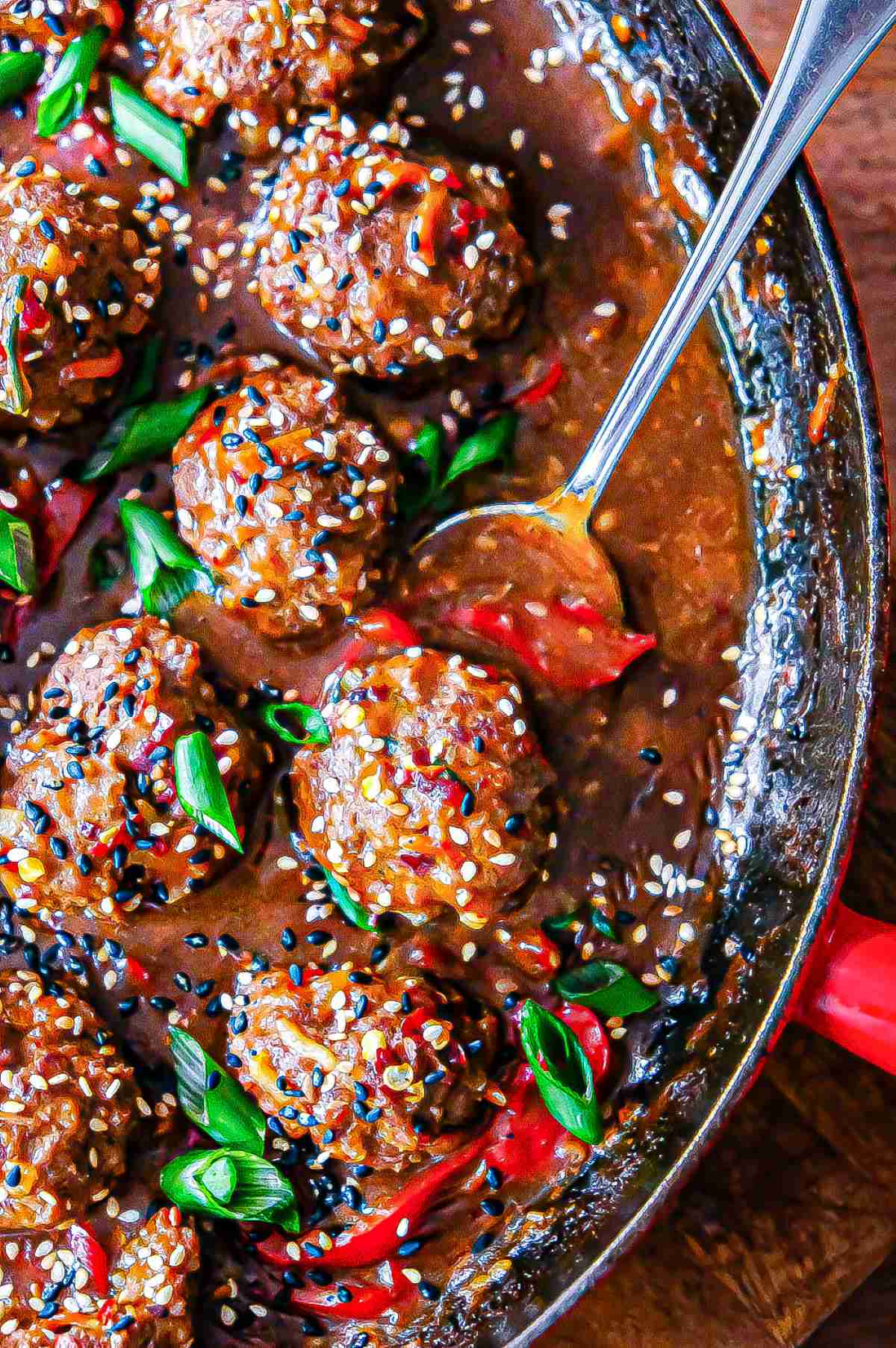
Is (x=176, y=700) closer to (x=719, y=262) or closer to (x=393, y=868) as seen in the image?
(x=393, y=868)

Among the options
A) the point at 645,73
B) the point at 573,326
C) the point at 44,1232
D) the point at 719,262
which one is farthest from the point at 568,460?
the point at 44,1232

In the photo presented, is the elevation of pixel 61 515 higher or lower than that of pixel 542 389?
lower

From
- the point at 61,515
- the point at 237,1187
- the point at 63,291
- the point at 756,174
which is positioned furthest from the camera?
the point at 61,515

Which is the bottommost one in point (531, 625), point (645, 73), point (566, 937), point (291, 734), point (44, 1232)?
point (44, 1232)

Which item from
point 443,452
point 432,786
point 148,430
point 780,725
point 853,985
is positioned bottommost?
point 853,985

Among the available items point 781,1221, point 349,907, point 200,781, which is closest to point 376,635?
point 200,781

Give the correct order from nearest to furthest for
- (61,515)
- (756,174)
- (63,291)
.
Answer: (756,174) → (63,291) → (61,515)

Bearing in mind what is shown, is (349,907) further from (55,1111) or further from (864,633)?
(864,633)
